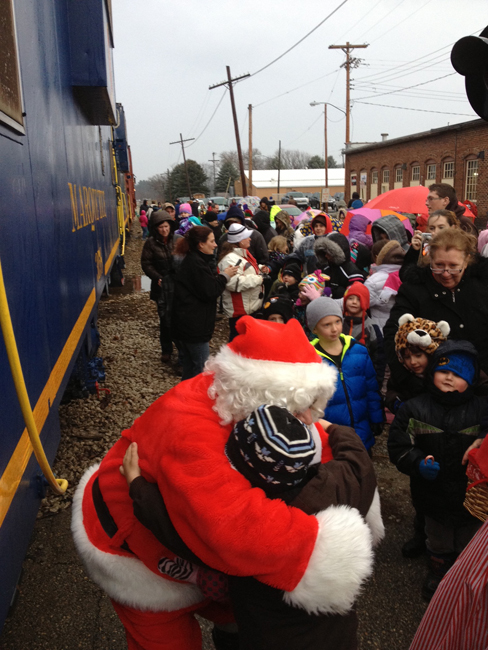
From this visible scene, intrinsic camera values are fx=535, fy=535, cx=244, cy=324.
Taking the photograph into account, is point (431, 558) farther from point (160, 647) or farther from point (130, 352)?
point (130, 352)

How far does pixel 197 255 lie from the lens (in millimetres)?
5195

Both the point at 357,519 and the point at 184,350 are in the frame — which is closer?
the point at 357,519

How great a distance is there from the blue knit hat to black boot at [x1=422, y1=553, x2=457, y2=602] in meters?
0.98

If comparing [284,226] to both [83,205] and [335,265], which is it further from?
[83,205]

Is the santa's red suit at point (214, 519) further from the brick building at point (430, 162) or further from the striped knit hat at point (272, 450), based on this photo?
the brick building at point (430, 162)

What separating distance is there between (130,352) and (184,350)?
227 centimetres

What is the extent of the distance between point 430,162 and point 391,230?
27293 millimetres

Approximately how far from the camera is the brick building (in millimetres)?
26114

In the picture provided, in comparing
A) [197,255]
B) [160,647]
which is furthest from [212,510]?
[197,255]

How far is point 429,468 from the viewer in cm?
282

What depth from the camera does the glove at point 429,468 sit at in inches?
111

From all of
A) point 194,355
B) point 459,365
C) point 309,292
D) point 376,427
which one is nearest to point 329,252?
point 309,292

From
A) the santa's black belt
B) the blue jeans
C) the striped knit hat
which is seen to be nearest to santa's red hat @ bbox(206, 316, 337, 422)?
the striped knit hat

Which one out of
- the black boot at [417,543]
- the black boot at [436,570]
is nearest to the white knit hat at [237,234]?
the black boot at [417,543]
